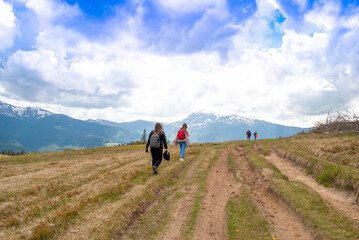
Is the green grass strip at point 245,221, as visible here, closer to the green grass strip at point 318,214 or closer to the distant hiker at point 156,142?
the green grass strip at point 318,214

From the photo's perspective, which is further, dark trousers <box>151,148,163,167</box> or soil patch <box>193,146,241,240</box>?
dark trousers <box>151,148,163,167</box>

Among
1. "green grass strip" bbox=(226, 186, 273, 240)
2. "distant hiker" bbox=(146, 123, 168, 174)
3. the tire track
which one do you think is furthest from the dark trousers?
the tire track

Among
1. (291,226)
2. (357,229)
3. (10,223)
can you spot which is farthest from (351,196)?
(10,223)

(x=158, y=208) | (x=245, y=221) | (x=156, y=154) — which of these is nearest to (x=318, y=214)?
(x=245, y=221)

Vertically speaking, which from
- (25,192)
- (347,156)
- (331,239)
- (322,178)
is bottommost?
(25,192)

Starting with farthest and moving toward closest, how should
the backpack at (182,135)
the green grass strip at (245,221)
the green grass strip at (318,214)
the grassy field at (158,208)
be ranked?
the backpack at (182,135) < the grassy field at (158,208) < the green grass strip at (245,221) < the green grass strip at (318,214)

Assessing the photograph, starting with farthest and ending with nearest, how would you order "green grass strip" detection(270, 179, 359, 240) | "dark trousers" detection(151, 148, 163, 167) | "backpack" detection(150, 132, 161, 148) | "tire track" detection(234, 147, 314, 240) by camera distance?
"dark trousers" detection(151, 148, 163, 167), "backpack" detection(150, 132, 161, 148), "tire track" detection(234, 147, 314, 240), "green grass strip" detection(270, 179, 359, 240)

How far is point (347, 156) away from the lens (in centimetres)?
1659

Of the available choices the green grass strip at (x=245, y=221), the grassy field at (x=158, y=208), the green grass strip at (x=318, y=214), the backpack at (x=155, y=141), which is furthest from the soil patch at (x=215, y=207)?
the backpack at (x=155, y=141)

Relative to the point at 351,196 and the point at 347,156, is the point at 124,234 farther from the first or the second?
the point at 347,156

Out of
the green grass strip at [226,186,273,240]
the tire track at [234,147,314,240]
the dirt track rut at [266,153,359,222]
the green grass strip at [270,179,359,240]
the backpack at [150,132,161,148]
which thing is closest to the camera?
the green grass strip at [270,179,359,240]

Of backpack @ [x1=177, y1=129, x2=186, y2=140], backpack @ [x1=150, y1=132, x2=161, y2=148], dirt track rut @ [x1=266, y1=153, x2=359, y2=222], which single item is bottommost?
dirt track rut @ [x1=266, y1=153, x2=359, y2=222]

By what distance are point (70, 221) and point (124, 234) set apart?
2.39 metres

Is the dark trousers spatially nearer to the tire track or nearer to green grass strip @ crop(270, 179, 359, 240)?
the tire track
